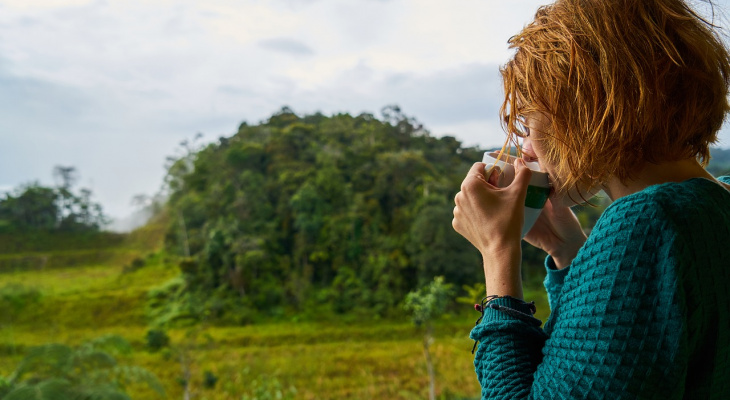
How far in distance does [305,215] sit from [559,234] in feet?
10.6

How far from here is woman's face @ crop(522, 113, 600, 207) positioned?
1.46ft

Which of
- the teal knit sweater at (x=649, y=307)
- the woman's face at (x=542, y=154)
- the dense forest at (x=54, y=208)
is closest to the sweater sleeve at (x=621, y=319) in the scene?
the teal knit sweater at (x=649, y=307)

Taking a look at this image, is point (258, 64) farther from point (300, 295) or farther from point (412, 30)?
point (300, 295)

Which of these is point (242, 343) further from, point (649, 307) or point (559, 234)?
point (649, 307)

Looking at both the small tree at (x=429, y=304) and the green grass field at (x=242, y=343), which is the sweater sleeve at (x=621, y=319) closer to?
the small tree at (x=429, y=304)

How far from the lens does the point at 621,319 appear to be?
339 mm

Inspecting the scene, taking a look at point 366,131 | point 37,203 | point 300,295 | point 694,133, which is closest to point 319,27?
point 366,131

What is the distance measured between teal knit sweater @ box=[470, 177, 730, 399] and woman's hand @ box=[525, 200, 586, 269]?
0.19 meters

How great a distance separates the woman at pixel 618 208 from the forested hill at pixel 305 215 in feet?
9.78

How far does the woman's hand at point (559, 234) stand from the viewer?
0.57 m

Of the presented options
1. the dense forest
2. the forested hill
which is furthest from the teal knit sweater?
the forested hill

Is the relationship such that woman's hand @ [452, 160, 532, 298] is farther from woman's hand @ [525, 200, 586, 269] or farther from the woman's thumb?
woman's hand @ [525, 200, 586, 269]

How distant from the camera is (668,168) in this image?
0.43m

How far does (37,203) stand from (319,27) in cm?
173
